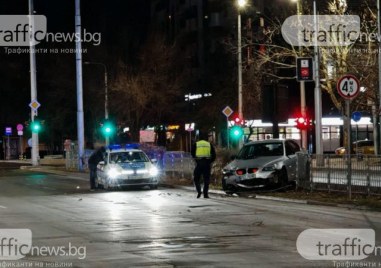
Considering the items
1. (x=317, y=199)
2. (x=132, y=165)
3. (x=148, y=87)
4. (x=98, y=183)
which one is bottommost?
(x=317, y=199)

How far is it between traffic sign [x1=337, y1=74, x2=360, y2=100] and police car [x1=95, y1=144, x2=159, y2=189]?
8449 mm

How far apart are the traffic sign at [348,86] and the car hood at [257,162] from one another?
12.5 ft

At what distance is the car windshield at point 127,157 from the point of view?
24.7 meters

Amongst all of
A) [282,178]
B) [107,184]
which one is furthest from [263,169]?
[107,184]

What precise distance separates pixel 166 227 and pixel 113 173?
10634mm

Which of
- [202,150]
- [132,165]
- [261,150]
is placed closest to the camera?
[202,150]

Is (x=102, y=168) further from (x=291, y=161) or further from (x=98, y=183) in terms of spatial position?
(x=291, y=161)

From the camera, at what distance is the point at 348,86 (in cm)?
1825

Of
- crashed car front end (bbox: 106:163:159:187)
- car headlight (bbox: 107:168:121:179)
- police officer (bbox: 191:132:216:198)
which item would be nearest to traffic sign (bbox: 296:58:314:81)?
crashed car front end (bbox: 106:163:159:187)

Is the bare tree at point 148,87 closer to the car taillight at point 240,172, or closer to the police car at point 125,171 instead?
the police car at point 125,171

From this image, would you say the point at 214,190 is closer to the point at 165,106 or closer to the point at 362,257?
the point at 362,257

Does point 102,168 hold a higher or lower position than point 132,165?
lower

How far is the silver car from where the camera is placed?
21156 mm

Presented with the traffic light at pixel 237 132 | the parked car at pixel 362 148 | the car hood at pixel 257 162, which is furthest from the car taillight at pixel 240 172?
the parked car at pixel 362 148
